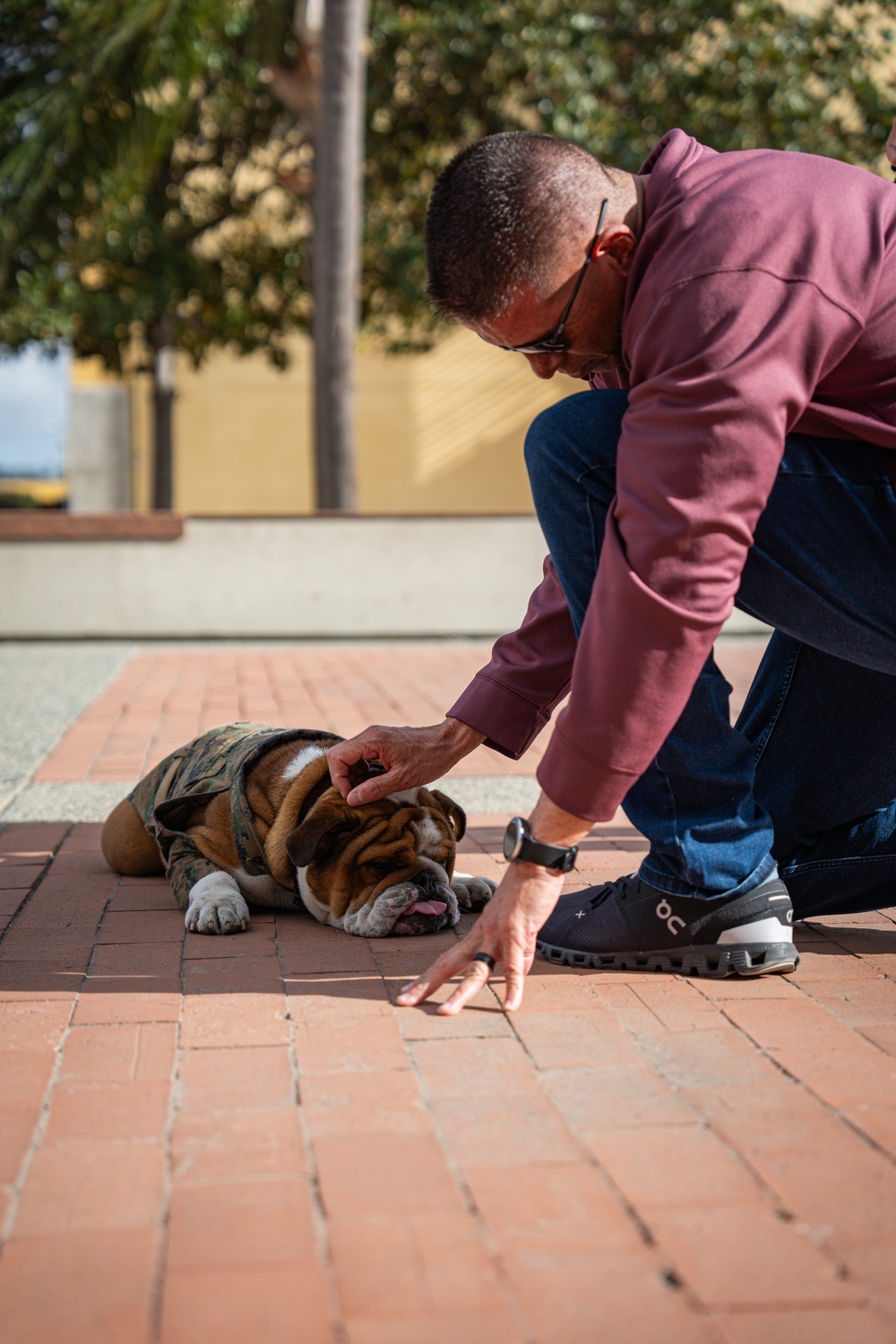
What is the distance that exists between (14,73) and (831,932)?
13.2 meters

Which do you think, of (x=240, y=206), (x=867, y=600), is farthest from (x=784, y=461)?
(x=240, y=206)

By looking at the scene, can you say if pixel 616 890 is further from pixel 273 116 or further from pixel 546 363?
pixel 273 116

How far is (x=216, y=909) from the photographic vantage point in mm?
3312

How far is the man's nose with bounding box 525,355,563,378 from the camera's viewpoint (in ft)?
9.14

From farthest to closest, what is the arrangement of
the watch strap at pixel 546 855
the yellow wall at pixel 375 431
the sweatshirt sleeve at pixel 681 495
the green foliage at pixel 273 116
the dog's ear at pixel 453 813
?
the yellow wall at pixel 375 431 → the green foliage at pixel 273 116 → the dog's ear at pixel 453 813 → the watch strap at pixel 546 855 → the sweatshirt sleeve at pixel 681 495

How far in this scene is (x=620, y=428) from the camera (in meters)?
2.77

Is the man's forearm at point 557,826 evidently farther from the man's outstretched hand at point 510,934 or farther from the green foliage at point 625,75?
the green foliage at point 625,75

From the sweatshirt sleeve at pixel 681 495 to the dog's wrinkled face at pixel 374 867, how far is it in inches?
36.7

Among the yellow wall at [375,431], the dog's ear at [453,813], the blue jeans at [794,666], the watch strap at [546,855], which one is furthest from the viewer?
the yellow wall at [375,431]

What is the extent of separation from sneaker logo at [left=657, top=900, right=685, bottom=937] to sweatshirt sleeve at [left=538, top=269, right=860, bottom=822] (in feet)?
1.89

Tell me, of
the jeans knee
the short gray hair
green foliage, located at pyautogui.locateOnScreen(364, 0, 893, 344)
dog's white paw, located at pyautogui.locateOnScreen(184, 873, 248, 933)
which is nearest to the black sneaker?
dog's white paw, located at pyautogui.locateOnScreen(184, 873, 248, 933)

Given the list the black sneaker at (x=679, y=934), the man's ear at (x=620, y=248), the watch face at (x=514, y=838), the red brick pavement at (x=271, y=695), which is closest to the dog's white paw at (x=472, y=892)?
the black sneaker at (x=679, y=934)

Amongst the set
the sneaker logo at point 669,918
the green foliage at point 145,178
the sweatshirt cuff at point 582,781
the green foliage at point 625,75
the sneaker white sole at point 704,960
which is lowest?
the sneaker white sole at point 704,960

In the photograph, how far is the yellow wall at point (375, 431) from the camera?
2302 cm
